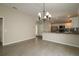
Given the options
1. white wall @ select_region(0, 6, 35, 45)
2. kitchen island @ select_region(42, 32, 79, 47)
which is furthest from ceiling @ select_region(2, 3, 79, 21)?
kitchen island @ select_region(42, 32, 79, 47)

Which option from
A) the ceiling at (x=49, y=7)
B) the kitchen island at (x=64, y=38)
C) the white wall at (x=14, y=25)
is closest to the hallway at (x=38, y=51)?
the kitchen island at (x=64, y=38)

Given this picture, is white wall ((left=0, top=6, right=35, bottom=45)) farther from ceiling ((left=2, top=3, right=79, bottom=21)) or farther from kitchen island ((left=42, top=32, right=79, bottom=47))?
kitchen island ((left=42, top=32, right=79, bottom=47))

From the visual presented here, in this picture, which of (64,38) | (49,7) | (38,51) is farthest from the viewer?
(64,38)

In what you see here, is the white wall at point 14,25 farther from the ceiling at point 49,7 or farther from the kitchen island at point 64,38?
the kitchen island at point 64,38

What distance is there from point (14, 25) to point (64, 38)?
4.10 metres

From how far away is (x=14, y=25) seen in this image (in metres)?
6.24

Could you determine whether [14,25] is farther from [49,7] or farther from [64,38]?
[64,38]

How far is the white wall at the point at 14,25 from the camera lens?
5.48m

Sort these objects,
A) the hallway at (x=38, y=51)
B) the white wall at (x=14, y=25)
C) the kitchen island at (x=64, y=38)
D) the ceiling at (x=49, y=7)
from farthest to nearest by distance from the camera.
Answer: the white wall at (x=14, y=25)
the kitchen island at (x=64, y=38)
the ceiling at (x=49, y=7)
the hallway at (x=38, y=51)

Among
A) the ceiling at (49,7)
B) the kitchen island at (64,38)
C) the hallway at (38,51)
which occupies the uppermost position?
the ceiling at (49,7)

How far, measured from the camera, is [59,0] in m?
2.66

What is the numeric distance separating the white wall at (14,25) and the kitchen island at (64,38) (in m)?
2.21

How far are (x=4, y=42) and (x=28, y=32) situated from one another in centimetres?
324

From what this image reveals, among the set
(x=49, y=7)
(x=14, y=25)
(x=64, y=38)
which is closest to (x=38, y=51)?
(x=64, y=38)
